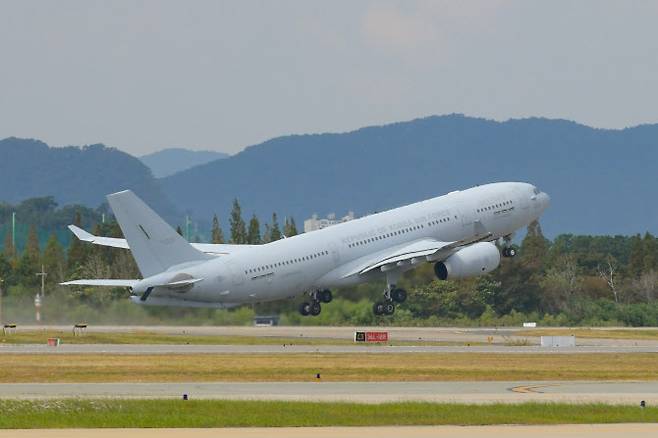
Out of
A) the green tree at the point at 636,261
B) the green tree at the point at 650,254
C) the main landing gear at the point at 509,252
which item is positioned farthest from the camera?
the green tree at the point at 636,261

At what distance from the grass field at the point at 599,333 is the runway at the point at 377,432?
195 feet

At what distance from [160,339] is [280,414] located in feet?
150

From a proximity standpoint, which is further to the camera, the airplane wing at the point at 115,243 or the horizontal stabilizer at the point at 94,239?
the airplane wing at the point at 115,243

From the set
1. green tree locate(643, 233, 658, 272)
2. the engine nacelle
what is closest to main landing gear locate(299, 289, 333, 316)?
the engine nacelle

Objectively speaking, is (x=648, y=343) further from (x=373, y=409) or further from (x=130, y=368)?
(x=373, y=409)

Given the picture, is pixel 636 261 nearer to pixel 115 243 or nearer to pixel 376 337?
pixel 376 337

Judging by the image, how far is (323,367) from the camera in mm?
70125

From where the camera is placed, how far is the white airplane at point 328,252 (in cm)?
8231

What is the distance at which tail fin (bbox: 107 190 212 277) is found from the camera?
3174 inches

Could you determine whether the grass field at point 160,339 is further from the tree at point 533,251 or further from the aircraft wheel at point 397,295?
the tree at point 533,251

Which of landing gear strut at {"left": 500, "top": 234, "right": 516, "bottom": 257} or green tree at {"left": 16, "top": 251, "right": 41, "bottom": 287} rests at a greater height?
green tree at {"left": 16, "top": 251, "right": 41, "bottom": 287}

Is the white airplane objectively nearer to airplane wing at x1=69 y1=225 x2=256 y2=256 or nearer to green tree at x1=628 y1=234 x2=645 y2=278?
airplane wing at x1=69 y1=225 x2=256 y2=256

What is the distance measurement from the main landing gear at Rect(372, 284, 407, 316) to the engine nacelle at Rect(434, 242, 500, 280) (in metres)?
3.00

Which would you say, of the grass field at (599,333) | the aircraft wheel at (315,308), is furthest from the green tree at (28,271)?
the grass field at (599,333)
